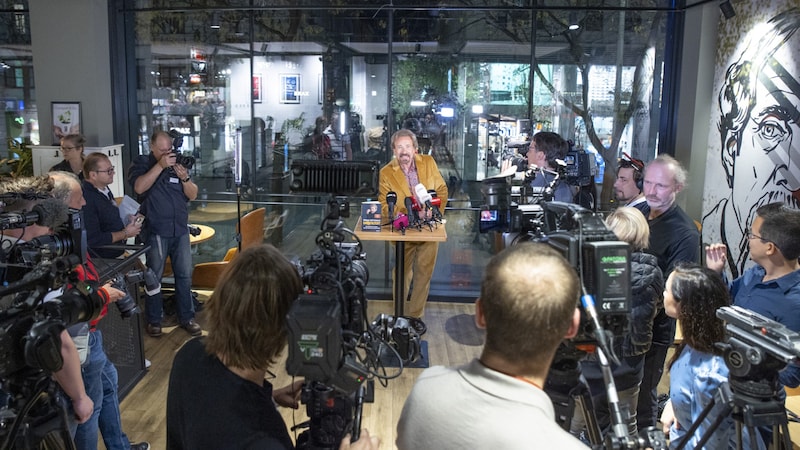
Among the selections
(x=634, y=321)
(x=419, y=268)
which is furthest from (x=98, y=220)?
(x=634, y=321)

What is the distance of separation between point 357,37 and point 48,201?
4468 mm

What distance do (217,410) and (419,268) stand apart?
154 inches

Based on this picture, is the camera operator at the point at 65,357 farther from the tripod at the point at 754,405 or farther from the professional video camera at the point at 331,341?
the tripod at the point at 754,405

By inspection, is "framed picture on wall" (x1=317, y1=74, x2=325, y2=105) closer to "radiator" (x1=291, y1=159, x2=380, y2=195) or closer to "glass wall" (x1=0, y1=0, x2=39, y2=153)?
"glass wall" (x1=0, y1=0, x2=39, y2=153)

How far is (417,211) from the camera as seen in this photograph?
4.94m

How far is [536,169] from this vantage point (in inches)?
164

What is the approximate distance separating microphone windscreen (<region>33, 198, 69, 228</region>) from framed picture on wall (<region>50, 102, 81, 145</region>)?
14.0 ft

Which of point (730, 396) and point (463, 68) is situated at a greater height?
point (463, 68)

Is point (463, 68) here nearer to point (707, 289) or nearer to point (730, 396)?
point (707, 289)

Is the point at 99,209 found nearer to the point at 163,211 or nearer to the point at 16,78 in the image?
the point at 163,211

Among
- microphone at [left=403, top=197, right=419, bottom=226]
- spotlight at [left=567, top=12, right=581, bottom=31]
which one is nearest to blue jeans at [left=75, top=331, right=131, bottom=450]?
microphone at [left=403, top=197, right=419, bottom=226]

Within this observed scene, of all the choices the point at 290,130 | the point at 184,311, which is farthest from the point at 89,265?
the point at 290,130

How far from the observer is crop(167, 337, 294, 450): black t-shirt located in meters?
1.51

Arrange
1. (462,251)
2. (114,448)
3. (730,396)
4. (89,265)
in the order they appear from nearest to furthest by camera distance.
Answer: (730,396) → (89,265) → (114,448) → (462,251)
